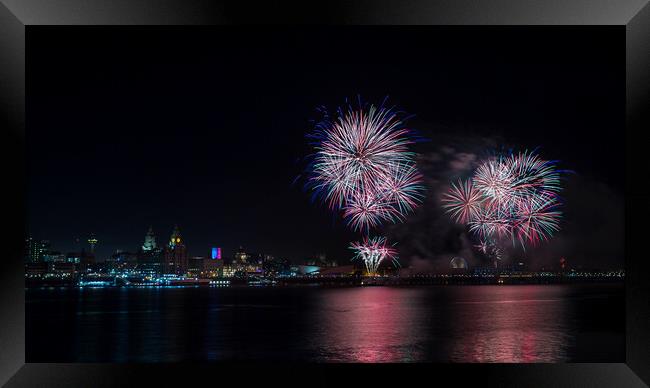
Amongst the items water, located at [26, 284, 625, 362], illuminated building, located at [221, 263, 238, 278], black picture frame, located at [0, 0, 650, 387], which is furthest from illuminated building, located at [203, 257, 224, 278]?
black picture frame, located at [0, 0, 650, 387]

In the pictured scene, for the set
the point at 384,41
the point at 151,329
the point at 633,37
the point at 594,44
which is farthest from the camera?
the point at 594,44

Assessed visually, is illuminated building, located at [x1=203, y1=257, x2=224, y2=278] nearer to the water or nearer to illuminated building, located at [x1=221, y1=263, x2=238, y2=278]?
illuminated building, located at [x1=221, y1=263, x2=238, y2=278]

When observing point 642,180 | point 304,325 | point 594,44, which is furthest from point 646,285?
point 594,44

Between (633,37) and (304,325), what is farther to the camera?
(304,325)

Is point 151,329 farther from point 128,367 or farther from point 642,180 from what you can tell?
point 642,180

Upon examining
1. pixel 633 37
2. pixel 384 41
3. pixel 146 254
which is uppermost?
pixel 384 41

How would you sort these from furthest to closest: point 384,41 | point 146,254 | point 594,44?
1. point 146,254
2. point 594,44
3. point 384,41

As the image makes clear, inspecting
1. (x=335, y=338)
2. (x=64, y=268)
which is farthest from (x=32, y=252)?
(x=335, y=338)
